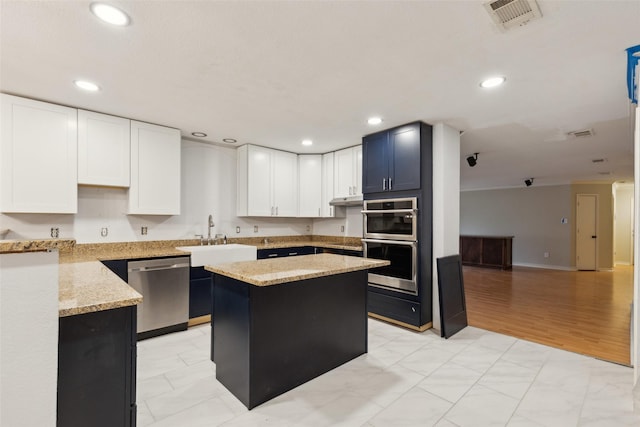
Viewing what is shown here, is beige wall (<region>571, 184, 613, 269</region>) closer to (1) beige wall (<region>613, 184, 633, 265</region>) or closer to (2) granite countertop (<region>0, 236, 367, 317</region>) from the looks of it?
(1) beige wall (<region>613, 184, 633, 265</region>)

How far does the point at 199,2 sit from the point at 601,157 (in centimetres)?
646

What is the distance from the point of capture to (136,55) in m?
2.04

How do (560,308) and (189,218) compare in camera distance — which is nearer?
(189,218)

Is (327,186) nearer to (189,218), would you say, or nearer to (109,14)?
(189,218)

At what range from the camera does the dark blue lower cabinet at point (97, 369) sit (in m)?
1.19

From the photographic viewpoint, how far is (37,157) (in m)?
2.79

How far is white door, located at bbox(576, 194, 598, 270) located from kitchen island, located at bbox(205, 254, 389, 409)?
26.8ft

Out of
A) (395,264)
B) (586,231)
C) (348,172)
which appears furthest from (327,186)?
(586,231)

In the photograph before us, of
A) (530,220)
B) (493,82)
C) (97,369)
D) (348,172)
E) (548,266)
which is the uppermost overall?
(493,82)

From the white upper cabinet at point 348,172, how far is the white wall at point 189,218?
432 millimetres

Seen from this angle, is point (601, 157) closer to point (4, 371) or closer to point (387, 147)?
point (387, 147)

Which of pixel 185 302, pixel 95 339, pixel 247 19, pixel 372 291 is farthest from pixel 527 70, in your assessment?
pixel 185 302

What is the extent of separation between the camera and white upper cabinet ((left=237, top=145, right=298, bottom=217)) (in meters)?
4.44

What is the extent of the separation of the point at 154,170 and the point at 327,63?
2505mm
